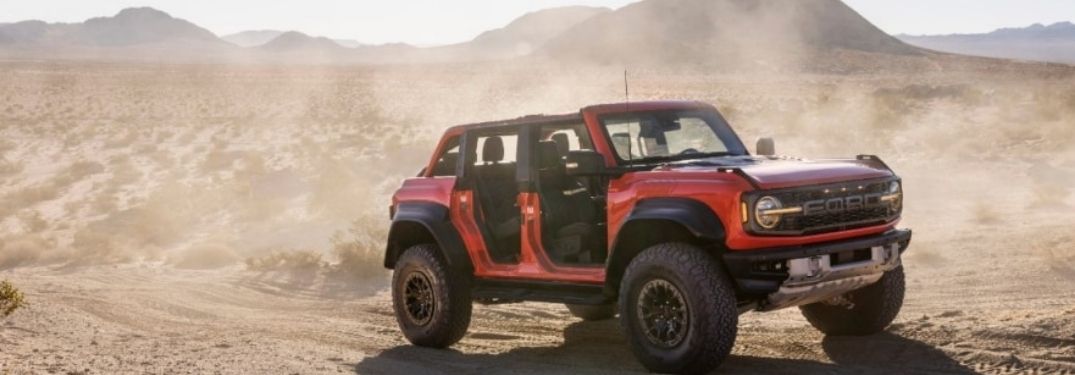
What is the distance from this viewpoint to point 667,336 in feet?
28.1

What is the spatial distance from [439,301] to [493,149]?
1.29 metres

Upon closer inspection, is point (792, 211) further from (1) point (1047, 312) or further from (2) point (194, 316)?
(2) point (194, 316)

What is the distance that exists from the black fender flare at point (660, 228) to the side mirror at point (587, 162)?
0.43m

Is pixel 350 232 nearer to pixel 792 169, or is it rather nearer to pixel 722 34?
pixel 792 169

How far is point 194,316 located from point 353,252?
4.56m

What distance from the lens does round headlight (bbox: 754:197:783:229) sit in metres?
8.04

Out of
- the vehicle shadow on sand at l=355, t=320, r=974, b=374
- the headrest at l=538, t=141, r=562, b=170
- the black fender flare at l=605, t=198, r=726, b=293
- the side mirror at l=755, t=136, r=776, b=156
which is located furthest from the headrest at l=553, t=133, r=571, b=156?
the vehicle shadow on sand at l=355, t=320, r=974, b=374

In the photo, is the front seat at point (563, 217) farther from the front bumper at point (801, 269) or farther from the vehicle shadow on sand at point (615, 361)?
the front bumper at point (801, 269)

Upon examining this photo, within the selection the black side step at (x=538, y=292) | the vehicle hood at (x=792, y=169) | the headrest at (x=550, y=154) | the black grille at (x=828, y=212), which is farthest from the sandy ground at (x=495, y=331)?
the headrest at (x=550, y=154)

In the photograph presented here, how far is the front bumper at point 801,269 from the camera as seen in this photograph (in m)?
8.09

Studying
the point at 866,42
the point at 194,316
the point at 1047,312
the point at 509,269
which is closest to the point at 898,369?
the point at 1047,312

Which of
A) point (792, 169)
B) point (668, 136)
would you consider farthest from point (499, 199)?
point (792, 169)

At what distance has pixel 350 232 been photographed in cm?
2397

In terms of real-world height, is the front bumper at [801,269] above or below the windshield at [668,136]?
below
